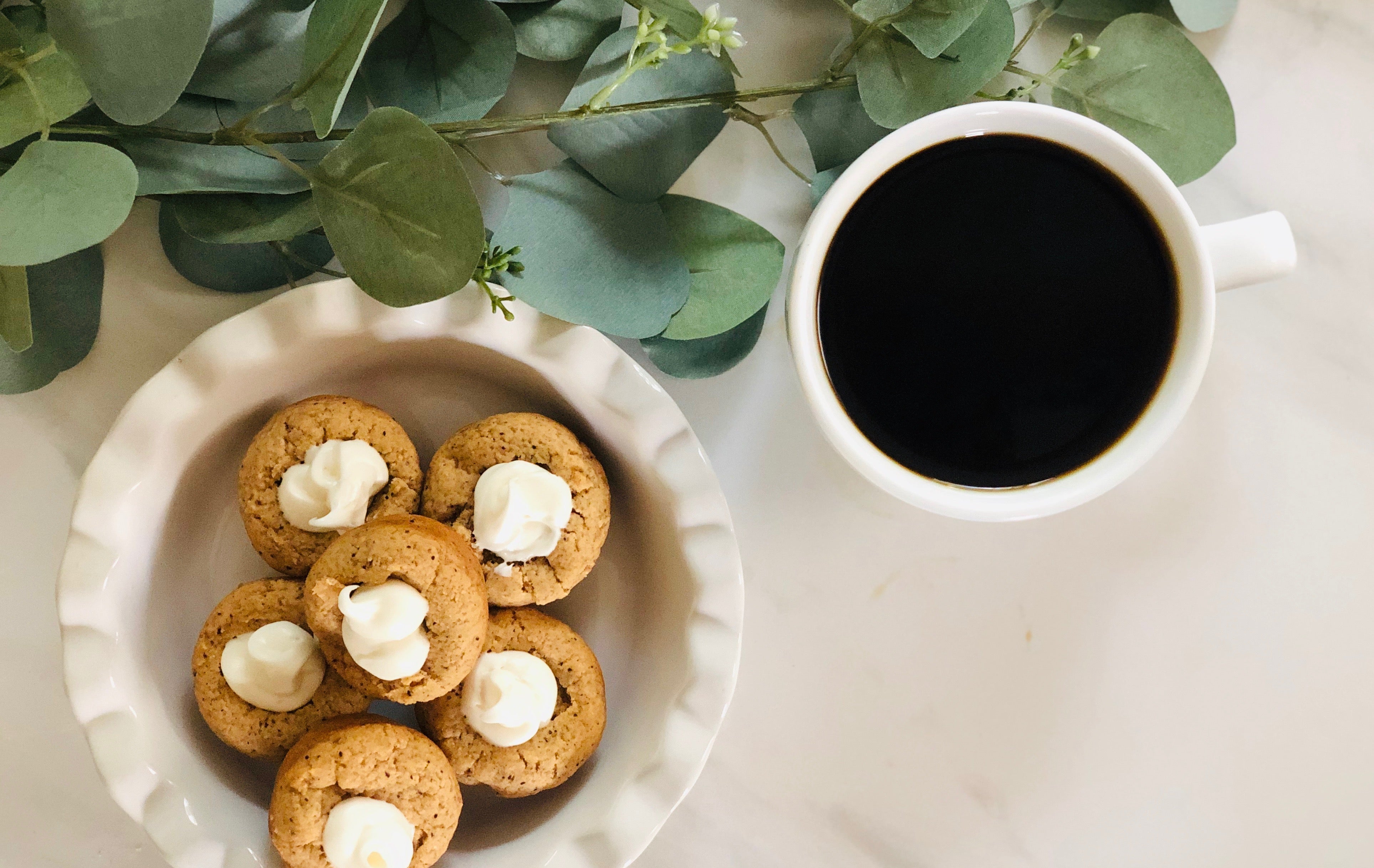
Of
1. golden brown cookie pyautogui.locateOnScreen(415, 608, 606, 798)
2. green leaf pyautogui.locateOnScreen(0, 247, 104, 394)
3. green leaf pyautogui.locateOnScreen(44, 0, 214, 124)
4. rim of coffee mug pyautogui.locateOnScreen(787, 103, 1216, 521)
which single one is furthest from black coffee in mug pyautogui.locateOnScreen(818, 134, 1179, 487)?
green leaf pyautogui.locateOnScreen(0, 247, 104, 394)

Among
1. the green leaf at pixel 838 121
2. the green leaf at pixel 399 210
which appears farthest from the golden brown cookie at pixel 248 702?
the green leaf at pixel 838 121

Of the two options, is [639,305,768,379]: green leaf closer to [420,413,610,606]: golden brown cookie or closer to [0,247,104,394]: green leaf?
[420,413,610,606]: golden brown cookie

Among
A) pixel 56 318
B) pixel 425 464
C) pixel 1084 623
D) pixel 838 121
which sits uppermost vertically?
pixel 838 121

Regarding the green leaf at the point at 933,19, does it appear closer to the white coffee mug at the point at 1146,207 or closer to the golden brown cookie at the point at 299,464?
the white coffee mug at the point at 1146,207

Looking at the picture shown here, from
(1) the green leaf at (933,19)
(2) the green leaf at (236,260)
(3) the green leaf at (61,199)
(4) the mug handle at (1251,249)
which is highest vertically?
(1) the green leaf at (933,19)

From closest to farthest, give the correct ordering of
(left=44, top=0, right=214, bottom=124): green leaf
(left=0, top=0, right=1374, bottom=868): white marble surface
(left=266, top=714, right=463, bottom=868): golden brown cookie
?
(left=44, top=0, right=214, bottom=124): green leaf → (left=266, top=714, right=463, bottom=868): golden brown cookie → (left=0, top=0, right=1374, bottom=868): white marble surface

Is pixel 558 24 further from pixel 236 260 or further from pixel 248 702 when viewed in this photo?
pixel 248 702

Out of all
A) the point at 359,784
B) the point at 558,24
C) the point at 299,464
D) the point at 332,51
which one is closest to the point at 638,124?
the point at 558,24
